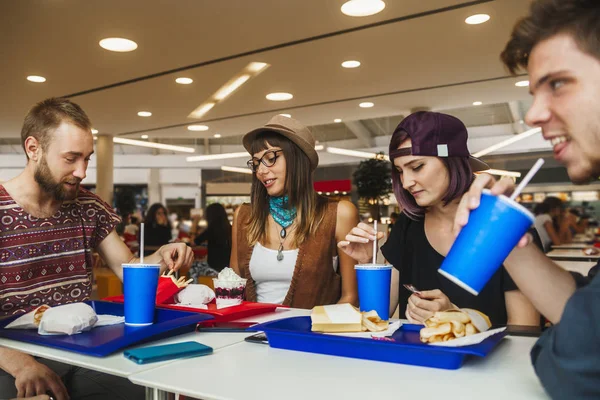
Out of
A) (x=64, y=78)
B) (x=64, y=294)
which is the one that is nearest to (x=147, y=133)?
(x=64, y=78)

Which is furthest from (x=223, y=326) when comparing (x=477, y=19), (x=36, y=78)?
(x=36, y=78)

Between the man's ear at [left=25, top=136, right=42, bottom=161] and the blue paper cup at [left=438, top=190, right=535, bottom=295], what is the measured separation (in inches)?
66.8

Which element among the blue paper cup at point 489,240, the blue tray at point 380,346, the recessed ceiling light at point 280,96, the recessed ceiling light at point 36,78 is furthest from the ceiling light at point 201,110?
the blue paper cup at point 489,240

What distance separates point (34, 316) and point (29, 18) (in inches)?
146

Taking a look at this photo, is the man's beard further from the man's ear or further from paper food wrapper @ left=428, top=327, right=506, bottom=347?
paper food wrapper @ left=428, top=327, right=506, bottom=347

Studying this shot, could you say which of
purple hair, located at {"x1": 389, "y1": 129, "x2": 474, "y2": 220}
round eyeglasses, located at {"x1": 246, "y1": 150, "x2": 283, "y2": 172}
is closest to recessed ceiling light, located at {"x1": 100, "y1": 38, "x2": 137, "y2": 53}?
round eyeglasses, located at {"x1": 246, "y1": 150, "x2": 283, "y2": 172}

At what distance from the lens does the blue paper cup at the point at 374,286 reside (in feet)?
4.69

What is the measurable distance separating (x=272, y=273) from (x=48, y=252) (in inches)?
36.8

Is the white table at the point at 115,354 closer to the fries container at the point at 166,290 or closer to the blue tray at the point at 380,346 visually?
the blue tray at the point at 380,346

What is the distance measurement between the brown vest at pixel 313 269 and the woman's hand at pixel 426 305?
89 centimetres

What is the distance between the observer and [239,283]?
1.72 metres

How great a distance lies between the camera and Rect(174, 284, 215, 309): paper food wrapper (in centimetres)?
175

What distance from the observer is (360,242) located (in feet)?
5.56

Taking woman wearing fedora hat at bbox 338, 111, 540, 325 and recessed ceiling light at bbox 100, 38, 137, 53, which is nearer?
woman wearing fedora hat at bbox 338, 111, 540, 325
